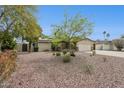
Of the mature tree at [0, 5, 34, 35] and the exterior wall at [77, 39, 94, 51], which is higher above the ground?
the mature tree at [0, 5, 34, 35]

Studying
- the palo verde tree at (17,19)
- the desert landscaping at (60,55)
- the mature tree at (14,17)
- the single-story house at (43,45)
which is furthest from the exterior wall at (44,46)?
the mature tree at (14,17)

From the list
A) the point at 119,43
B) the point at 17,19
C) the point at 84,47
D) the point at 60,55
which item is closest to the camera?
the point at 17,19

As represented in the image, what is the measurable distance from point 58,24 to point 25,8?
213 cm

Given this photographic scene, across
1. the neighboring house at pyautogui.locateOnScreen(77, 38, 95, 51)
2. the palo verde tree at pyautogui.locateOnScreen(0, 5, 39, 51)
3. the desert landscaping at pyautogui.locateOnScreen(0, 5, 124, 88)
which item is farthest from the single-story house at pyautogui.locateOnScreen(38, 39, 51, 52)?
the palo verde tree at pyautogui.locateOnScreen(0, 5, 39, 51)

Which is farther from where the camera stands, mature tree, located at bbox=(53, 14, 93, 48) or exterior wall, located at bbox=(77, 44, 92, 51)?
exterior wall, located at bbox=(77, 44, 92, 51)

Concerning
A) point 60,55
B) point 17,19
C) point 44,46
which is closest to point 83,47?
point 44,46

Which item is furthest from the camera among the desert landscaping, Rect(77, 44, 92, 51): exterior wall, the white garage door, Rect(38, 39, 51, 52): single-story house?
the white garage door

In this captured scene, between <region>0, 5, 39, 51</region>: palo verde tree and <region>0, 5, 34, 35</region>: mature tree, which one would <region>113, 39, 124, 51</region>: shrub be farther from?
<region>0, 5, 34, 35</region>: mature tree

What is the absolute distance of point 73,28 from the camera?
1467 centimetres

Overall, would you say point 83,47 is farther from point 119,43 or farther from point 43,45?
point 43,45

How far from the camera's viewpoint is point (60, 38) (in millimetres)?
14977

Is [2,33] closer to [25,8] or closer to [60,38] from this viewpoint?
[25,8]

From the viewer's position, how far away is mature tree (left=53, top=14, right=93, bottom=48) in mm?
14781
